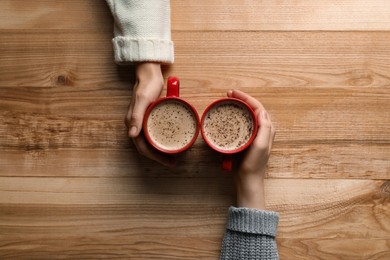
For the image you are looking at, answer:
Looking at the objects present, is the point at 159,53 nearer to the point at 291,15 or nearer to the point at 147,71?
the point at 147,71

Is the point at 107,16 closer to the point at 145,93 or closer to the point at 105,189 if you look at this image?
the point at 145,93

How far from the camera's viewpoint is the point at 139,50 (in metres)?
1.04

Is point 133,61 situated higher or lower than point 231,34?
lower

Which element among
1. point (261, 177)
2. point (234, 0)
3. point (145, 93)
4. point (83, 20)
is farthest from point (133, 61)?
point (261, 177)

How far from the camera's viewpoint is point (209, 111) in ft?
3.27

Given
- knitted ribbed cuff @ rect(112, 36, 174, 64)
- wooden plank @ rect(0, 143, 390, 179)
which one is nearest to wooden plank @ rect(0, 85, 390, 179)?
wooden plank @ rect(0, 143, 390, 179)

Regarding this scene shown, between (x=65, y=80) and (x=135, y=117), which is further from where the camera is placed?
(x=65, y=80)

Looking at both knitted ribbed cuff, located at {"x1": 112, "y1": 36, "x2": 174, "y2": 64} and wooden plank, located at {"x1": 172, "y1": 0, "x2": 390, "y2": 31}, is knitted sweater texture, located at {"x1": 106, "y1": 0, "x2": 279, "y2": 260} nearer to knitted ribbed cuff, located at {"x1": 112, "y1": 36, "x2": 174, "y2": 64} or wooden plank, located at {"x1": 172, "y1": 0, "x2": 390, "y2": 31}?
knitted ribbed cuff, located at {"x1": 112, "y1": 36, "x2": 174, "y2": 64}

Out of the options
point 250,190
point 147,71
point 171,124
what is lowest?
point 250,190

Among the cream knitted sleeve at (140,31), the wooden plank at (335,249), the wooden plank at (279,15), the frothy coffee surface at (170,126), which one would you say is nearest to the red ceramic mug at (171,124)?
the frothy coffee surface at (170,126)

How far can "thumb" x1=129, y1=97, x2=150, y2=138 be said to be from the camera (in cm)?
98

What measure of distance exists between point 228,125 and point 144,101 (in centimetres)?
20

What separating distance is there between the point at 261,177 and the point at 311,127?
6.9 inches

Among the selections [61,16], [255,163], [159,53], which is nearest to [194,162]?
[255,163]
